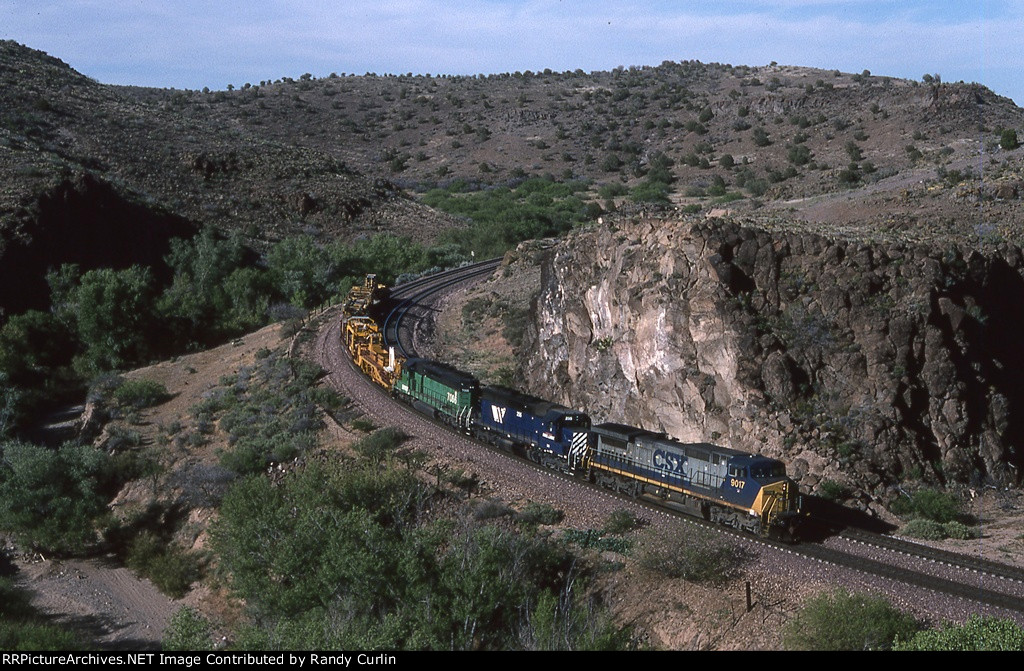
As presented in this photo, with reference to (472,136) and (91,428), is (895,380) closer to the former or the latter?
(91,428)

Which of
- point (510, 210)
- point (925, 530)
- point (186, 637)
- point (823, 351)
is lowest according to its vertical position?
point (186, 637)

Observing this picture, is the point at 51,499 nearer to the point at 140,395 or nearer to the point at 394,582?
the point at 140,395

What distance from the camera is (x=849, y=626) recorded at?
59.4 feet

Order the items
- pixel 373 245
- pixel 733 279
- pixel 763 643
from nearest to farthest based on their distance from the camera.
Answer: pixel 763 643 → pixel 733 279 → pixel 373 245

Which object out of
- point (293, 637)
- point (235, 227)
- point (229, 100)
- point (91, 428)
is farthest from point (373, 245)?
point (229, 100)

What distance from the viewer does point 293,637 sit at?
18031 mm

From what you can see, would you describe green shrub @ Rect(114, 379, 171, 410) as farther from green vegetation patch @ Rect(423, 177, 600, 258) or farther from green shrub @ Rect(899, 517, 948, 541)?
green shrub @ Rect(899, 517, 948, 541)

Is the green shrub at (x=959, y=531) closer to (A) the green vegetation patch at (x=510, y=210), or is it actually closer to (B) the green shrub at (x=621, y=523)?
(B) the green shrub at (x=621, y=523)

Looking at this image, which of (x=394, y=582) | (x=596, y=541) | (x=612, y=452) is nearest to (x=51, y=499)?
(x=394, y=582)

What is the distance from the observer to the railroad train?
78.0 ft

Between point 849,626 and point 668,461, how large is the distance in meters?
8.67

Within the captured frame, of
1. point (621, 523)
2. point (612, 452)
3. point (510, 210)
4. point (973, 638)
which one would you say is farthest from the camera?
point (510, 210)

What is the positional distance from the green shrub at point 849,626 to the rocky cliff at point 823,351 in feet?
27.7

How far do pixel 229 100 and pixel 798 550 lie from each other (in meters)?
125
